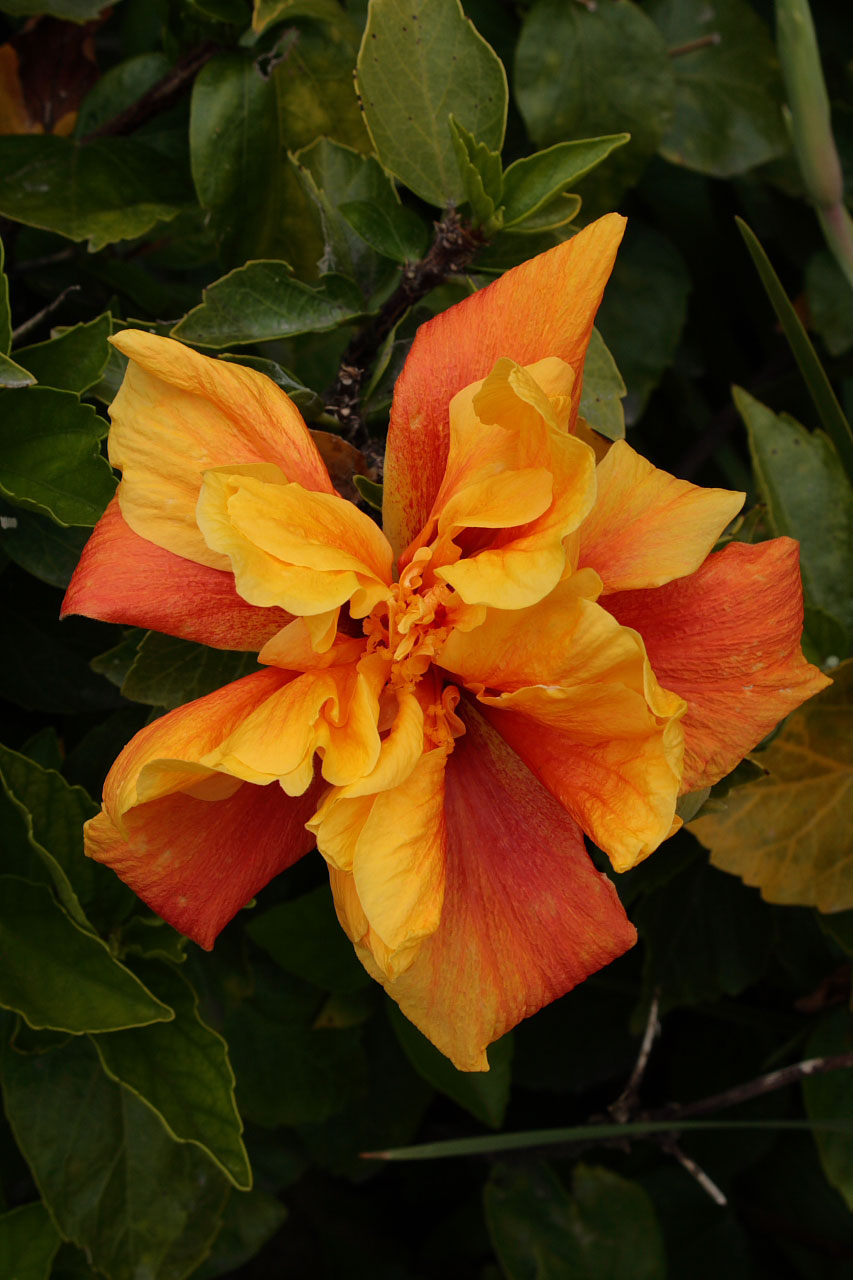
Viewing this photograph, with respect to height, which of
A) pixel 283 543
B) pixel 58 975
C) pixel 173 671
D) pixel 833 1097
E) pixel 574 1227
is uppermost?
pixel 283 543

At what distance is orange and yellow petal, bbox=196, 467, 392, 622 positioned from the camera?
1.84ft

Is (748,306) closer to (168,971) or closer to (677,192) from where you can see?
(677,192)

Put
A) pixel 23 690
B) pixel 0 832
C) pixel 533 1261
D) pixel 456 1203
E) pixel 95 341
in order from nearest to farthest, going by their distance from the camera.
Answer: pixel 95 341, pixel 0 832, pixel 23 690, pixel 533 1261, pixel 456 1203

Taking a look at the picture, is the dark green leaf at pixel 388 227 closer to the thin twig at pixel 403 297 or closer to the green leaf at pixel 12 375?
the thin twig at pixel 403 297

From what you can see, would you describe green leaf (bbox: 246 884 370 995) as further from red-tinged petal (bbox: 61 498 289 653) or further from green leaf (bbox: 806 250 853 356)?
green leaf (bbox: 806 250 853 356)

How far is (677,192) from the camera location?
133cm

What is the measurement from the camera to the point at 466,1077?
111cm

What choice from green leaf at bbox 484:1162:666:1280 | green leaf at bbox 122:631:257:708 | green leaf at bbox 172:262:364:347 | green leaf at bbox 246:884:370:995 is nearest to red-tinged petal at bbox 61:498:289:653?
green leaf at bbox 122:631:257:708

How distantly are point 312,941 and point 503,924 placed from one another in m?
0.49

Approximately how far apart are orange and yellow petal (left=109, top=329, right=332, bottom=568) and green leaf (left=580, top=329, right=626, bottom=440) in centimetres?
24

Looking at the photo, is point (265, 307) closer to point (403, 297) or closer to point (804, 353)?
point (403, 297)

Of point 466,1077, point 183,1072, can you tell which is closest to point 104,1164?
point 183,1072

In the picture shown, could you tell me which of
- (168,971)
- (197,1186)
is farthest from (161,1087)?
(197,1186)

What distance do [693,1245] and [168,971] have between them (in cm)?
91
